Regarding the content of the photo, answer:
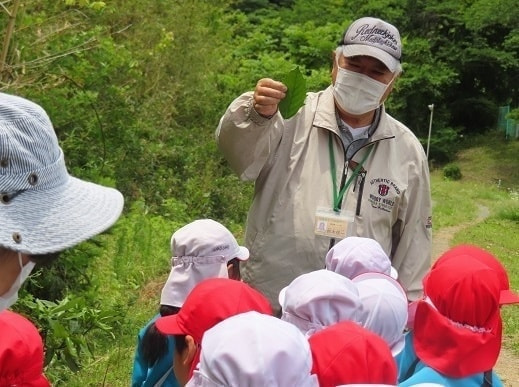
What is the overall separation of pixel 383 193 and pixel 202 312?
2.92ft

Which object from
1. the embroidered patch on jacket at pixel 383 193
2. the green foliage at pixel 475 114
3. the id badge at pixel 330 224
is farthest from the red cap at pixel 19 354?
the green foliage at pixel 475 114

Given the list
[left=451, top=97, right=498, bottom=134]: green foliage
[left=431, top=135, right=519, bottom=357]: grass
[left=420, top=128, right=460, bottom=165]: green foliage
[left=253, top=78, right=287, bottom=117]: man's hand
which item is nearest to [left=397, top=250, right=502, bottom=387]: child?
[left=253, top=78, right=287, bottom=117]: man's hand

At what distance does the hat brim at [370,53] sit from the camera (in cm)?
280

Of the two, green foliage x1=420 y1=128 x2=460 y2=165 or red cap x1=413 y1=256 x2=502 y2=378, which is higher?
red cap x1=413 y1=256 x2=502 y2=378

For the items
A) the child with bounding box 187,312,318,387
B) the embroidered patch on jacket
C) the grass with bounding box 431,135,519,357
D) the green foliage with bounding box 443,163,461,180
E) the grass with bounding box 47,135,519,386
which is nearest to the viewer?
the child with bounding box 187,312,318,387

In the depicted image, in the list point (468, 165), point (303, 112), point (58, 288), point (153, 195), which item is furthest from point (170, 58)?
point (468, 165)

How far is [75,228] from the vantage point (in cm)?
142

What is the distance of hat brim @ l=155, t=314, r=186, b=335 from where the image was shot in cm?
225

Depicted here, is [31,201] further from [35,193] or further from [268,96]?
[268,96]

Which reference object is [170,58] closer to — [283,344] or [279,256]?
[279,256]

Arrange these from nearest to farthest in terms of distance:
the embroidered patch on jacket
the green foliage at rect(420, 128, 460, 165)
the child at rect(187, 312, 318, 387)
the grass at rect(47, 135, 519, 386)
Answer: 1. the child at rect(187, 312, 318, 387)
2. the embroidered patch on jacket
3. the grass at rect(47, 135, 519, 386)
4. the green foliage at rect(420, 128, 460, 165)

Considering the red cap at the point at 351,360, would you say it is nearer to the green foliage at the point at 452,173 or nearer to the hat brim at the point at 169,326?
the hat brim at the point at 169,326

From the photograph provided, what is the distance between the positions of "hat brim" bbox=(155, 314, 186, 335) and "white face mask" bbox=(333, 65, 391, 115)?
103cm

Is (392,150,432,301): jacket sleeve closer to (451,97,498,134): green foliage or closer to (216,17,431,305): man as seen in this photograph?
(216,17,431,305): man
